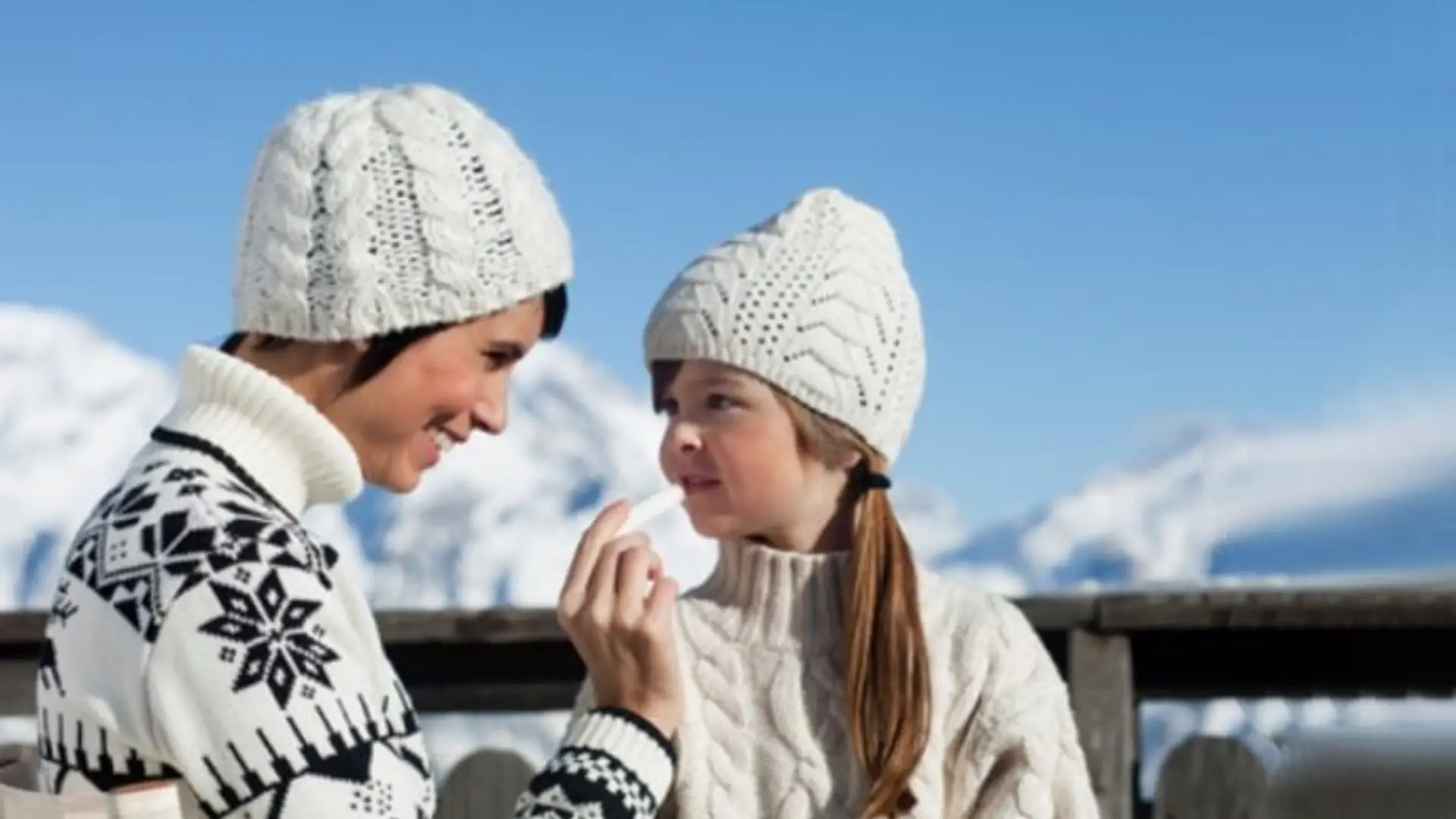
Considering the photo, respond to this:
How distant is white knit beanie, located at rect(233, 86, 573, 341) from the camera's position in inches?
90.8

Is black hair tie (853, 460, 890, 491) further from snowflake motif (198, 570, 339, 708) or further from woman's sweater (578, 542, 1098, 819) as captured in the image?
snowflake motif (198, 570, 339, 708)

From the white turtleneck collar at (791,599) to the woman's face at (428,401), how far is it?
119 cm

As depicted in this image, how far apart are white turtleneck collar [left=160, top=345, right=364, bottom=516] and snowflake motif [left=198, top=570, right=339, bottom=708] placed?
182 mm

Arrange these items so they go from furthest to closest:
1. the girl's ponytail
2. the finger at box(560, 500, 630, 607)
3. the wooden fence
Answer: the wooden fence, the girl's ponytail, the finger at box(560, 500, 630, 607)

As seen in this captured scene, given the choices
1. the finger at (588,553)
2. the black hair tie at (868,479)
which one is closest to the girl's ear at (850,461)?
the black hair tie at (868,479)

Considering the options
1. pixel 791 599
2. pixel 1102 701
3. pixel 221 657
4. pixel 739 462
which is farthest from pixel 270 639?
pixel 1102 701

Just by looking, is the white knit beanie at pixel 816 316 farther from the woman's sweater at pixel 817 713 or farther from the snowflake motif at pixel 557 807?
the snowflake motif at pixel 557 807

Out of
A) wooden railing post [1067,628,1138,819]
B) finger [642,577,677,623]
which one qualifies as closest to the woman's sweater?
wooden railing post [1067,628,1138,819]

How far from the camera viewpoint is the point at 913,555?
144 inches

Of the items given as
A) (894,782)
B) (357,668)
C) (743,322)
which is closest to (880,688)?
(894,782)

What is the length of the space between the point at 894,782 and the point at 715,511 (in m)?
0.44

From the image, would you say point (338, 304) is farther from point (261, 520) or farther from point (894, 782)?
point (894, 782)

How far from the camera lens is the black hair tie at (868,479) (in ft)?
11.8

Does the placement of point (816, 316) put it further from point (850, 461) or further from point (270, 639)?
point (270, 639)
